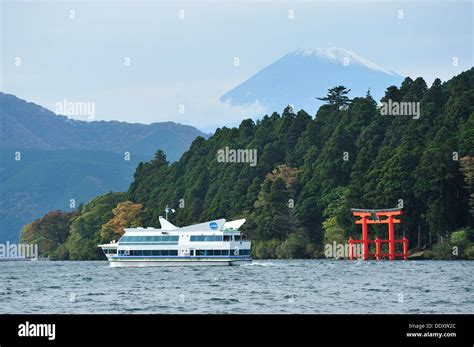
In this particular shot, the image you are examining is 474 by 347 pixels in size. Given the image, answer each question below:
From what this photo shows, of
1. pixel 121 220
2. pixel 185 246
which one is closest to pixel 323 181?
pixel 121 220

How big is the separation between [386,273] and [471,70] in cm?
8885

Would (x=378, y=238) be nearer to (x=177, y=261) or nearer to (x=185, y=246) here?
(x=185, y=246)

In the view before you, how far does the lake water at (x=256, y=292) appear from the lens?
53.5 m

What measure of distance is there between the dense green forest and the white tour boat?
24.4 metres

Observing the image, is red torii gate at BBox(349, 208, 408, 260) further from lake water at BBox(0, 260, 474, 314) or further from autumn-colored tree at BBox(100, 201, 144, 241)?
autumn-colored tree at BBox(100, 201, 144, 241)

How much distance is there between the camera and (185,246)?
11019 centimetres

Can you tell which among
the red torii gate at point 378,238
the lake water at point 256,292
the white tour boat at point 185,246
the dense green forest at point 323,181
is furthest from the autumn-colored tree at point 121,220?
the lake water at point 256,292

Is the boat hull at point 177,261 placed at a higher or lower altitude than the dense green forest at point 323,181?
lower

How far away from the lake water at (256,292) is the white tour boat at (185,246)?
14.7 metres

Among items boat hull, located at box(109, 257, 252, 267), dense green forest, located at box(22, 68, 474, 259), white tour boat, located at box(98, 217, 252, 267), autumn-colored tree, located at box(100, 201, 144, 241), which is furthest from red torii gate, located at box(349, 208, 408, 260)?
autumn-colored tree, located at box(100, 201, 144, 241)

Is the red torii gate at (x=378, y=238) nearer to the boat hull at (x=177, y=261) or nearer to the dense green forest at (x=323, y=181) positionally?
the dense green forest at (x=323, y=181)

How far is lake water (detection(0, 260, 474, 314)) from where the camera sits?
175ft
